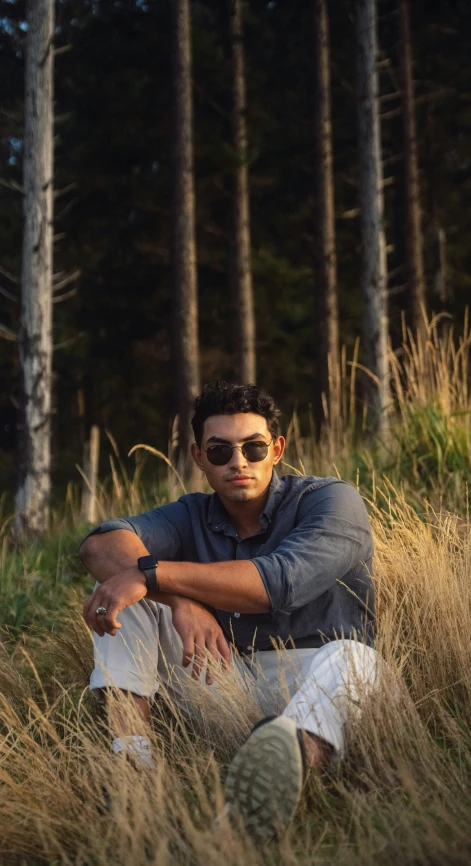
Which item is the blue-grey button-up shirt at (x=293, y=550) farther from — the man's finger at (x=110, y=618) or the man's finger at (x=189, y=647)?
the man's finger at (x=110, y=618)

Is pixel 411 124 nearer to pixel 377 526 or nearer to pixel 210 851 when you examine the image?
pixel 377 526

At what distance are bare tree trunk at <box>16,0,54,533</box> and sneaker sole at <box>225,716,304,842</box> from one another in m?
6.83

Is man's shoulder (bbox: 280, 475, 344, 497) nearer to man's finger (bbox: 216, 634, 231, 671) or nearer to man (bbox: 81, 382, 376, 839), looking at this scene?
man (bbox: 81, 382, 376, 839)

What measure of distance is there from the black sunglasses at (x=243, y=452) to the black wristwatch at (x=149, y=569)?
47cm

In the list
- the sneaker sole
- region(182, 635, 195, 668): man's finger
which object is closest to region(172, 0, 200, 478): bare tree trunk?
region(182, 635, 195, 668): man's finger

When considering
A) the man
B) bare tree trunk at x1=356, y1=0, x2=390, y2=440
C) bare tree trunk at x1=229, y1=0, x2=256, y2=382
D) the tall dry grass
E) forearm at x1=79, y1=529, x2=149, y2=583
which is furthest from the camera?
bare tree trunk at x1=229, y1=0, x2=256, y2=382

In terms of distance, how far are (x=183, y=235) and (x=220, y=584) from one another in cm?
894

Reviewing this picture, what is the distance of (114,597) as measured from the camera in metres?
3.02

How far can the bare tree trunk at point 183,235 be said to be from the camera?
11141 mm

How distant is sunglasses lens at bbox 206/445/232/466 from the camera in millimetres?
3375

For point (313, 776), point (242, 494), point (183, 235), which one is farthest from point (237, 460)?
point (183, 235)

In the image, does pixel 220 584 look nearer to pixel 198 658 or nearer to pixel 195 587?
pixel 195 587

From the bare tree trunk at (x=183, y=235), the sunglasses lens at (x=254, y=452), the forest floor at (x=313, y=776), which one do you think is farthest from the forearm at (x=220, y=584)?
the bare tree trunk at (x=183, y=235)

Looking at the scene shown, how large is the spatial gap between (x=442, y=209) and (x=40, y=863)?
16088mm
